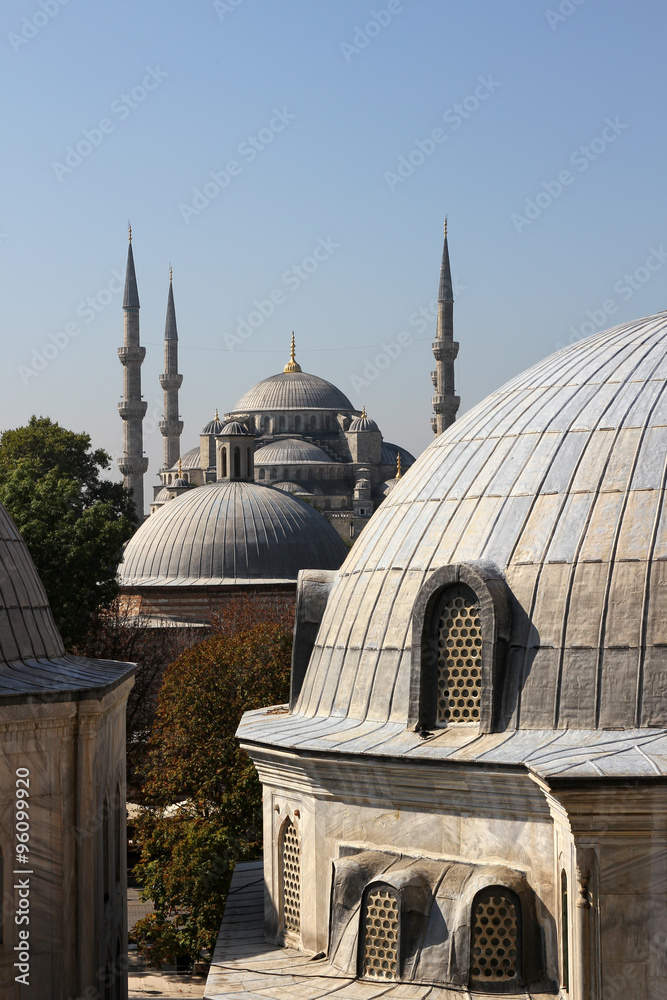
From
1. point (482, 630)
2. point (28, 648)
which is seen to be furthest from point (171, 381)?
point (482, 630)

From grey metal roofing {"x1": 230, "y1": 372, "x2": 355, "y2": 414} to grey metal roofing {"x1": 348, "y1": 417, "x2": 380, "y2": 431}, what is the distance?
336 centimetres

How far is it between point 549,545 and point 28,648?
5.70m

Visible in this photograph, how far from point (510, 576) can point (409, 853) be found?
244 cm

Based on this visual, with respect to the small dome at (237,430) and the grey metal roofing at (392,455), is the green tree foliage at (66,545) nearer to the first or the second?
the small dome at (237,430)

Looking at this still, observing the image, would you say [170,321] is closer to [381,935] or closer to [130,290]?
[130,290]

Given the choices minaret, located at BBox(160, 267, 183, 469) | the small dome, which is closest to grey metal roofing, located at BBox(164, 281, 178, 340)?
minaret, located at BBox(160, 267, 183, 469)

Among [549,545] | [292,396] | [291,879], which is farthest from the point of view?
[292,396]

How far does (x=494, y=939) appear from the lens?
404 inches

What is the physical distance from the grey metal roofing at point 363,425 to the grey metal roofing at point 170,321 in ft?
45.2


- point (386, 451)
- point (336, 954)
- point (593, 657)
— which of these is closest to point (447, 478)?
point (593, 657)

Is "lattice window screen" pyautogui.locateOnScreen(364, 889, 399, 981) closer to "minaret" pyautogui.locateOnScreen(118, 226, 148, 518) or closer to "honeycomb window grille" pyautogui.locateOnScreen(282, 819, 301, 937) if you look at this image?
"honeycomb window grille" pyautogui.locateOnScreen(282, 819, 301, 937)

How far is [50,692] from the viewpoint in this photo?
12.4 meters

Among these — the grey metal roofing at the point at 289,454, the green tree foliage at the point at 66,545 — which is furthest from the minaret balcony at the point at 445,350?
the green tree foliage at the point at 66,545

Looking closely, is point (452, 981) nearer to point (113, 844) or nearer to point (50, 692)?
point (50, 692)
